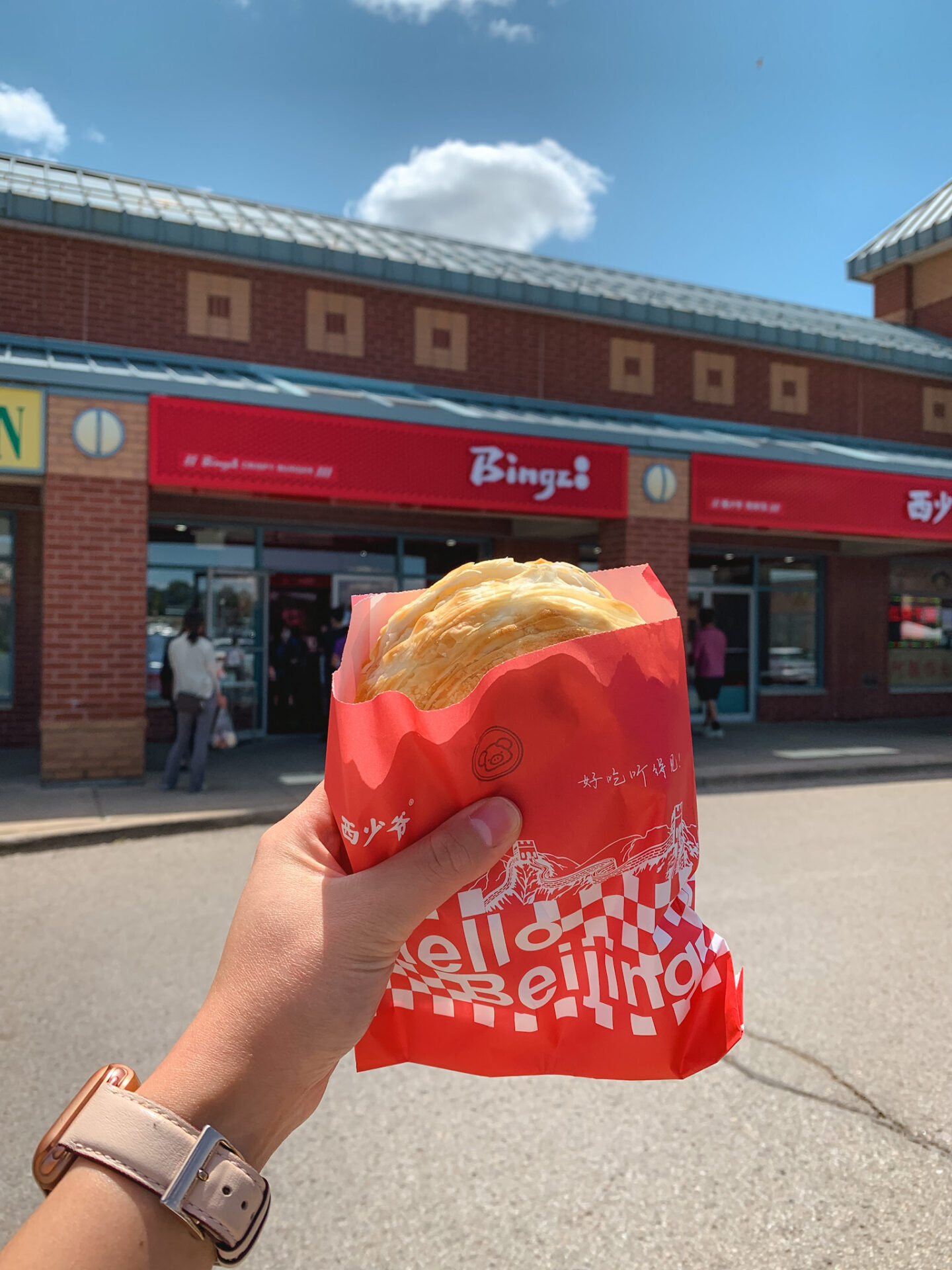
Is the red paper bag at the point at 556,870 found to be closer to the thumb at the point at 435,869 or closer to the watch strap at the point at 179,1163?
the thumb at the point at 435,869

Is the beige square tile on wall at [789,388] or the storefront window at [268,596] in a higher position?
the beige square tile on wall at [789,388]

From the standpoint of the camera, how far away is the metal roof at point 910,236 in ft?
69.8

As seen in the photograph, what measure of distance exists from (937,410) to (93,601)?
54.8 ft

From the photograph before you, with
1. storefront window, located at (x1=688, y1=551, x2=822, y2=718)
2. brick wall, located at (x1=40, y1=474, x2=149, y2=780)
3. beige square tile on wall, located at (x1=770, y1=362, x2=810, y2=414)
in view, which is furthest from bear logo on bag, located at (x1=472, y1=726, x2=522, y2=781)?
beige square tile on wall, located at (x1=770, y1=362, x2=810, y2=414)

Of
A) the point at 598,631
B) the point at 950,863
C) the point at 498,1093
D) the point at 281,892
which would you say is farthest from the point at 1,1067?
the point at 950,863

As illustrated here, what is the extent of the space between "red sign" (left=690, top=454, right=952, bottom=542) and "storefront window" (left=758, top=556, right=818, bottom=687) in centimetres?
294

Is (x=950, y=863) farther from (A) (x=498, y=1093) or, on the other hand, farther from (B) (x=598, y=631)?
(B) (x=598, y=631)

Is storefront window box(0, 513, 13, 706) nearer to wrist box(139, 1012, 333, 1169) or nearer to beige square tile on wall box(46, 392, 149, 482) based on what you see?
beige square tile on wall box(46, 392, 149, 482)

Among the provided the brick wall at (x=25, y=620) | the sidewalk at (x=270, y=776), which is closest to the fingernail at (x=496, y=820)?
the sidewalk at (x=270, y=776)

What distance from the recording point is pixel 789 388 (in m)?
16.9

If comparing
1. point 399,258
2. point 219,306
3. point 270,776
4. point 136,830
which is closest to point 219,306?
point 219,306

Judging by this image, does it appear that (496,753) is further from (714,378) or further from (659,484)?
(714,378)

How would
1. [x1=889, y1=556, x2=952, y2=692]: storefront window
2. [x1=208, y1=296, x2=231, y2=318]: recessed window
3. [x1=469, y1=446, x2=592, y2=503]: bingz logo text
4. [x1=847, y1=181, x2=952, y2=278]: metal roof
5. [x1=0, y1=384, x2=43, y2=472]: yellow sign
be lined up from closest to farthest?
[x1=0, y1=384, x2=43, y2=472]: yellow sign, [x1=469, y1=446, x2=592, y2=503]: bingz logo text, [x1=208, y1=296, x2=231, y2=318]: recessed window, [x1=889, y1=556, x2=952, y2=692]: storefront window, [x1=847, y1=181, x2=952, y2=278]: metal roof

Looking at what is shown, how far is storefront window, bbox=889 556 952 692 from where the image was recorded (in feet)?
Result: 58.3
